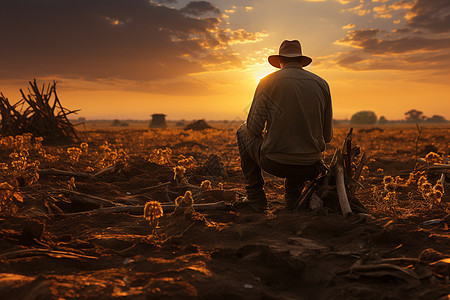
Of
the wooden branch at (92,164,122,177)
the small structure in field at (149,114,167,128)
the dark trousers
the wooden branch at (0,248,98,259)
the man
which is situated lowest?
the wooden branch at (0,248,98,259)

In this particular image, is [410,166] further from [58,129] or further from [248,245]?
[58,129]

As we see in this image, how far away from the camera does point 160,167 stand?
25.5 ft

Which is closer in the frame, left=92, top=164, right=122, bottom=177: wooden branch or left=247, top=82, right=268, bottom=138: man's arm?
left=247, top=82, right=268, bottom=138: man's arm

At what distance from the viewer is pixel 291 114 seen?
3957 mm

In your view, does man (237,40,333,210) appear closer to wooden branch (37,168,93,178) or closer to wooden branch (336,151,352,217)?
wooden branch (336,151,352,217)

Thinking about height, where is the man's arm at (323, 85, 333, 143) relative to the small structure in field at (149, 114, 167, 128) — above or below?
below

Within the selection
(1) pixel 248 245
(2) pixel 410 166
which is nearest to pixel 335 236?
(1) pixel 248 245

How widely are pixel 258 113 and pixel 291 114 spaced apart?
42 cm

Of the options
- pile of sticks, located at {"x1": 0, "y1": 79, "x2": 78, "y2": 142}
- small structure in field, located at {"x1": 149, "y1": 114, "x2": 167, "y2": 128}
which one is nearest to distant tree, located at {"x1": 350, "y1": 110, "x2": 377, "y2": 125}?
small structure in field, located at {"x1": 149, "y1": 114, "x2": 167, "y2": 128}

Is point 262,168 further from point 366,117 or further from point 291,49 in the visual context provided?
point 366,117

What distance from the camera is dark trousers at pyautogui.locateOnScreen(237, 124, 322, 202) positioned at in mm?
4152

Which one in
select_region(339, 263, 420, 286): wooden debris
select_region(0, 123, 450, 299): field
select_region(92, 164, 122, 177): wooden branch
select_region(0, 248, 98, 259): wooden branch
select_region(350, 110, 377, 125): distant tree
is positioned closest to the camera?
select_region(0, 123, 450, 299): field

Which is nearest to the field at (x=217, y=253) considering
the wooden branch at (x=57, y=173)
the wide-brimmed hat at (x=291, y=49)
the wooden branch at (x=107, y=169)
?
the wooden branch at (x=57, y=173)

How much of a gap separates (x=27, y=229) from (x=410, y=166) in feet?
29.3
